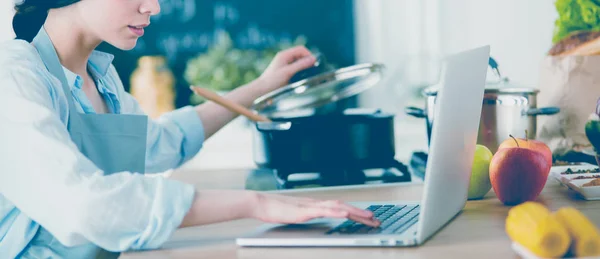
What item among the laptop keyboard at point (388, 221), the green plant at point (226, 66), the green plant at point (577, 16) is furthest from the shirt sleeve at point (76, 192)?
the green plant at point (226, 66)

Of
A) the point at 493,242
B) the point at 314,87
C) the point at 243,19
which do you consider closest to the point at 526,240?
the point at 493,242

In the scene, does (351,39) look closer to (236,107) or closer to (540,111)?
(236,107)

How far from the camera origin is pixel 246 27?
3.97 metres

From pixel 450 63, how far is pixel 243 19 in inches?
118

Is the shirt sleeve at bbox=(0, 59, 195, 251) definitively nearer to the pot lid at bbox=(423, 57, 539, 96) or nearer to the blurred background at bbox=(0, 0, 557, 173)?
the pot lid at bbox=(423, 57, 539, 96)

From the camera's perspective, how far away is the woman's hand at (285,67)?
2.00 m

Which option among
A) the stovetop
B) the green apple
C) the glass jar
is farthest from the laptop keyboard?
the glass jar

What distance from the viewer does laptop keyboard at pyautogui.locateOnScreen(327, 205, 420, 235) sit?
1135 millimetres

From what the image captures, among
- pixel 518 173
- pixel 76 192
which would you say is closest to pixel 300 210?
pixel 76 192

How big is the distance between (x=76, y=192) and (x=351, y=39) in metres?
2.97

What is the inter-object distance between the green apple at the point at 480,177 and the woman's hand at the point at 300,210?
1.10 feet

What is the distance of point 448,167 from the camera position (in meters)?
1.17

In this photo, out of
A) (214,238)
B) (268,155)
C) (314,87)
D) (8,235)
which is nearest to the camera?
(214,238)

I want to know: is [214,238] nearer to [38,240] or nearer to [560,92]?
[38,240]
